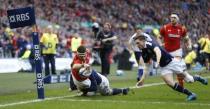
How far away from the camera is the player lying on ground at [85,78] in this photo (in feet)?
49.8

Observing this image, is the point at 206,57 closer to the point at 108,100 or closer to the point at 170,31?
the point at 170,31

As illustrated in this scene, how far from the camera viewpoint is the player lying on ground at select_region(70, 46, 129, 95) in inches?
598

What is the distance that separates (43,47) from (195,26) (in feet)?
52.0

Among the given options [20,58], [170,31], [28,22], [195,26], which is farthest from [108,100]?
[195,26]

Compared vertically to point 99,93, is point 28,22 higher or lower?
higher

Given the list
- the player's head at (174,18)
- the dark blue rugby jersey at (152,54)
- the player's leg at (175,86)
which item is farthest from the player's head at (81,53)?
the player's head at (174,18)

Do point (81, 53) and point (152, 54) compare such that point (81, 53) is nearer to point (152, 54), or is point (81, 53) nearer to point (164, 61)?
point (152, 54)

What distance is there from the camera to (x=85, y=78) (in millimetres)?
15477

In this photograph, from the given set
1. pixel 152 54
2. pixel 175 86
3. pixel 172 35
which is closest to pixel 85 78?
pixel 152 54

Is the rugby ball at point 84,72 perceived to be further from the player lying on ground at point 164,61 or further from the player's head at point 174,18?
the player's head at point 174,18

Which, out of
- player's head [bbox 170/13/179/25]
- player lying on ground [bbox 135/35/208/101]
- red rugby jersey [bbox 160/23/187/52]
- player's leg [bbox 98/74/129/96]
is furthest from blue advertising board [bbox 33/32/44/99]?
red rugby jersey [bbox 160/23/187/52]

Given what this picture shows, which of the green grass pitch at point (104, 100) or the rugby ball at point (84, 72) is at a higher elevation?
the rugby ball at point (84, 72)

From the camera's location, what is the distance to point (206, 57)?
106 ft

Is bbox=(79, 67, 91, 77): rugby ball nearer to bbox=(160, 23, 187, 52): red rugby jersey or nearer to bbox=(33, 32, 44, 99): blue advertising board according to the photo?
bbox=(33, 32, 44, 99): blue advertising board
